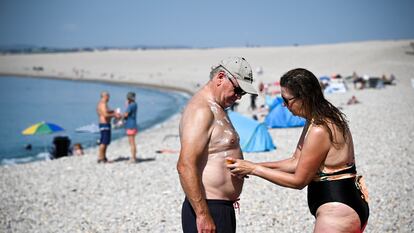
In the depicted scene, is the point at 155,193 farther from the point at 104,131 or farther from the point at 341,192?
the point at 341,192

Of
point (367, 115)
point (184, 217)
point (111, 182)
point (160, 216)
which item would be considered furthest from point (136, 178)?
point (367, 115)

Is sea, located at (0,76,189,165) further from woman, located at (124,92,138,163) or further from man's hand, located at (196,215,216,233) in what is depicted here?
man's hand, located at (196,215,216,233)

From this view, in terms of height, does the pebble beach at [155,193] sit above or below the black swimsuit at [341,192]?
below

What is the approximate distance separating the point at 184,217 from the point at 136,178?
654cm

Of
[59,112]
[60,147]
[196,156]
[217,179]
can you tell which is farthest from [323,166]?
[59,112]

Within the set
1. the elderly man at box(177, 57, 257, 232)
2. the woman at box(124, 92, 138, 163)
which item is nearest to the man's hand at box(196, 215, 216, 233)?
the elderly man at box(177, 57, 257, 232)

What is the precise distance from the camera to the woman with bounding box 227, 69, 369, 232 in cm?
306

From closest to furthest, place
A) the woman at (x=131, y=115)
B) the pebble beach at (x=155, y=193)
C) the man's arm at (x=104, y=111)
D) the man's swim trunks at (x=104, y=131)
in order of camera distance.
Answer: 1. the pebble beach at (x=155, y=193)
2. the woman at (x=131, y=115)
3. the man's arm at (x=104, y=111)
4. the man's swim trunks at (x=104, y=131)

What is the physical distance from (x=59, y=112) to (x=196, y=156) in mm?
34720

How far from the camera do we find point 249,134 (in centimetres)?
1266

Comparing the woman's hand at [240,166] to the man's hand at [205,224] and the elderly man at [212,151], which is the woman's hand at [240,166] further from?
the man's hand at [205,224]

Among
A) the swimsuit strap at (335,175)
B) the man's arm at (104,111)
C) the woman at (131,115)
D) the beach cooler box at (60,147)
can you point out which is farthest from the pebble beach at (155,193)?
the swimsuit strap at (335,175)

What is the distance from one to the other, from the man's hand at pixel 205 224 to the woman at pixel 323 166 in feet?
1.26

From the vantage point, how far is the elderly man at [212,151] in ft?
10.1
